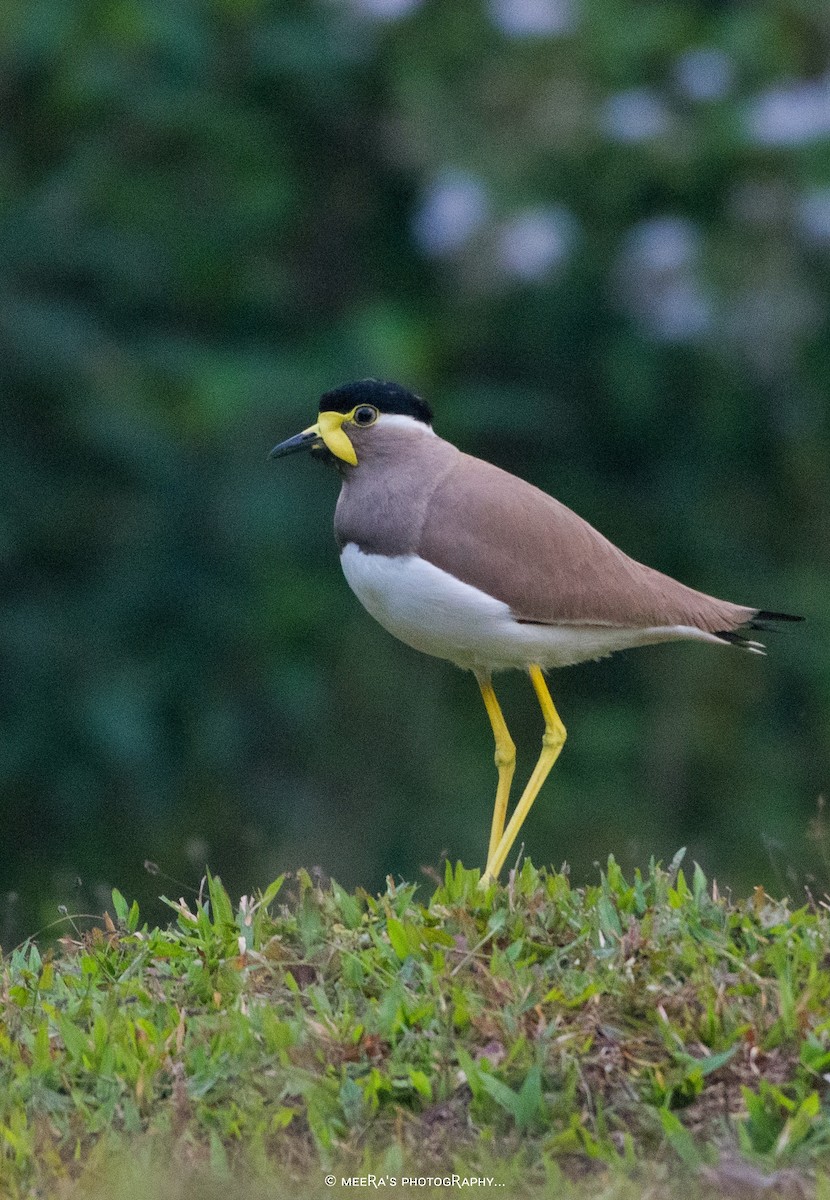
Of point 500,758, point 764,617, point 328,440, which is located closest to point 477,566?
point 328,440

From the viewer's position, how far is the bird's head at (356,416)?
5.76 metres

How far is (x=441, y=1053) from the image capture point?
450 centimetres

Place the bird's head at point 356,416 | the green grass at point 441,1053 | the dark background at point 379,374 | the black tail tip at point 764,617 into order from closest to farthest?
the green grass at point 441,1053
the bird's head at point 356,416
the black tail tip at point 764,617
the dark background at point 379,374

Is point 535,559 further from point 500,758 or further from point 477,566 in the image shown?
point 500,758

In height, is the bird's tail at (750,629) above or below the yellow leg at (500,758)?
above

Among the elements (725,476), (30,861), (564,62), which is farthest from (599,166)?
(30,861)

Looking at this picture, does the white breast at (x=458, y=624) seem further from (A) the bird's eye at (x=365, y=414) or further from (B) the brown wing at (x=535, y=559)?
(A) the bird's eye at (x=365, y=414)

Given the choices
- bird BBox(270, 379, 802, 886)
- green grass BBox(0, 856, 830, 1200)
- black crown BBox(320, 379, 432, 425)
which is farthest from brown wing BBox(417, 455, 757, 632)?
green grass BBox(0, 856, 830, 1200)

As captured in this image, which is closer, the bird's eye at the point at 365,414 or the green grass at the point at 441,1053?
the green grass at the point at 441,1053

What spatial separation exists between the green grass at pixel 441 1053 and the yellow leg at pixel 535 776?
0.39 metres

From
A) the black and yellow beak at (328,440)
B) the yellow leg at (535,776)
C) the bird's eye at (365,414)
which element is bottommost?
the yellow leg at (535,776)

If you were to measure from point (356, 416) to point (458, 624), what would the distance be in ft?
2.55

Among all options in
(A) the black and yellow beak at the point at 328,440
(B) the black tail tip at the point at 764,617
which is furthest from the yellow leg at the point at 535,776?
(A) the black and yellow beak at the point at 328,440

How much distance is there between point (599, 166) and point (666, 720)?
3426 mm
